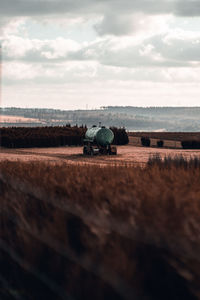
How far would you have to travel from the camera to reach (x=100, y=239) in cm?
656

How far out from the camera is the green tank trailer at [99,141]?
46594 millimetres

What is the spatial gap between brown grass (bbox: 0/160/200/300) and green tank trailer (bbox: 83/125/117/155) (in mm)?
36714

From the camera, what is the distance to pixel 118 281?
589 centimetres

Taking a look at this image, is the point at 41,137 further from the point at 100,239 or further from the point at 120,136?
the point at 100,239

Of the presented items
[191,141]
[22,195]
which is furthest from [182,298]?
[191,141]

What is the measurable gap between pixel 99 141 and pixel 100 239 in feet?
133


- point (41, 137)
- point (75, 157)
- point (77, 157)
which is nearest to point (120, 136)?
point (41, 137)

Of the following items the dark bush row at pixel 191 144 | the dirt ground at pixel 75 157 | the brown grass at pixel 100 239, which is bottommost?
the dirt ground at pixel 75 157

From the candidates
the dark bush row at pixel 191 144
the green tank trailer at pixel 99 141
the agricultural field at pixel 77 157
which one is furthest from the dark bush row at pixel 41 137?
the green tank trailer at pixel 99 141

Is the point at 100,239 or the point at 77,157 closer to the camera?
the point at 100,239

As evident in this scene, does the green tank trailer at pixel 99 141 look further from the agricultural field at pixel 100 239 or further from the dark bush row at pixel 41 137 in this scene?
the agricultural field at pixel 100 239

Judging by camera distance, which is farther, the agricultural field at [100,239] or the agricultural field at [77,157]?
the agricultural field at [77,157]

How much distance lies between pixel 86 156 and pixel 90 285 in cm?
4096

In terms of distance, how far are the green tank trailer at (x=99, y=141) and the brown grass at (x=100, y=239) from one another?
3671cm
